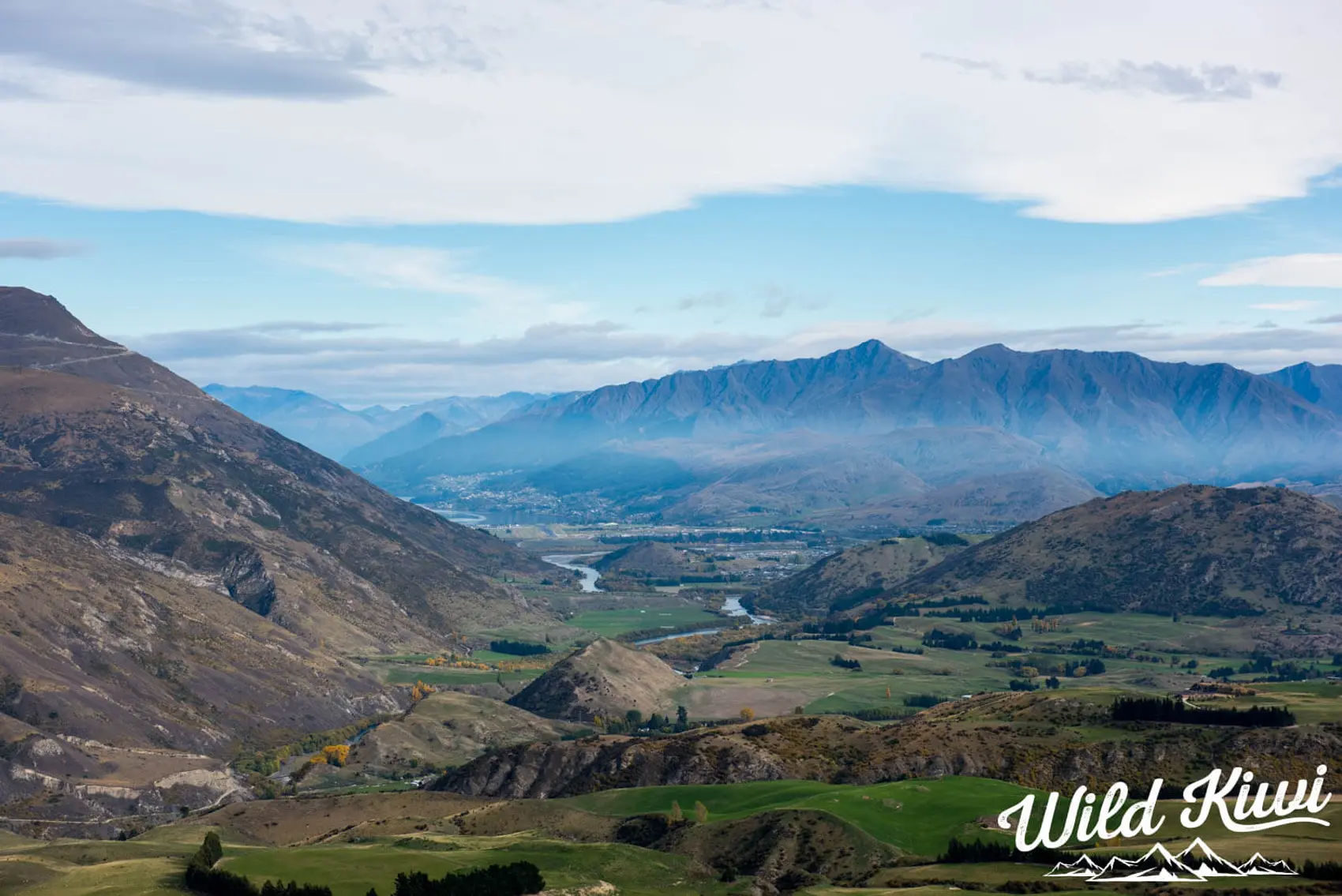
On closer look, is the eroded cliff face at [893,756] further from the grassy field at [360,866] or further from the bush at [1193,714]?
the grassy field at [360,866]

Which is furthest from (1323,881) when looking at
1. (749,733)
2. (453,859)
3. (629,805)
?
(749,733)

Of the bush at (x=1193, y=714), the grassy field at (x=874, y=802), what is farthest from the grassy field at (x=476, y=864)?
the bush at (x=1193, y=714)

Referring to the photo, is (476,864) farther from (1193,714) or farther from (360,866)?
(1193,714)

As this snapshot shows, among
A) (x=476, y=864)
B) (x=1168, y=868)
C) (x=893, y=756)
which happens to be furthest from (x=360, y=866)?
(x=893, y=756)

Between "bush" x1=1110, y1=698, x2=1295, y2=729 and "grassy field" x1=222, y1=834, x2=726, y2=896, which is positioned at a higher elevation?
"bush" x1=1110, y1=698, x2=1295, y2=729

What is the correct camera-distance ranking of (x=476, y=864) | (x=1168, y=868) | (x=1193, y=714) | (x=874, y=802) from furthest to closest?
(x=1193, y=714)
(x=874, y=802)
(x=476, y=864)
(x=1168, y=868)

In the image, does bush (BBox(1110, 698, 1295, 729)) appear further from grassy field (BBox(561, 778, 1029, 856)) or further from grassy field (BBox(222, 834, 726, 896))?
grassy field (BBox(222, 834, 726, 896))

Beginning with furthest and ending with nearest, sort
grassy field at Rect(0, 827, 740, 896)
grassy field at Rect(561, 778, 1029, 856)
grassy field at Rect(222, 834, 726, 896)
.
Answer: grassy field at Rect(561, 778, 1029, 856), grassy field at Rect(222, 834, 726, 896), grassy field at Rect(0, 827, 740, 896)

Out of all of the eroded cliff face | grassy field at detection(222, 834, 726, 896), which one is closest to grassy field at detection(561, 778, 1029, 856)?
the eroded cliff face
